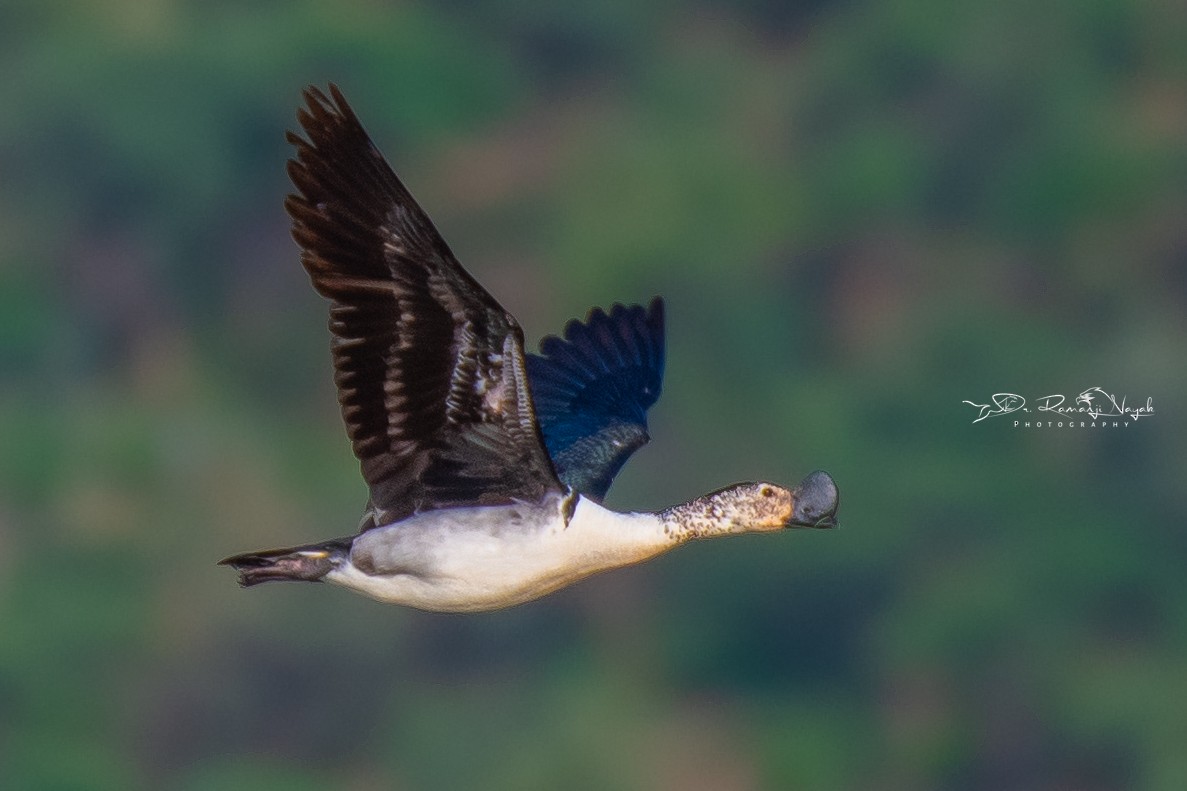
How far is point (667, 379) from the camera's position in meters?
49.7

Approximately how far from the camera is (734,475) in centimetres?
4784

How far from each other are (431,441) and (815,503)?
1476 millimetres

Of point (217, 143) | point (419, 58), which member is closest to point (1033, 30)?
point (419, 58)

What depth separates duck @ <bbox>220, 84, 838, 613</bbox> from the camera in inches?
418

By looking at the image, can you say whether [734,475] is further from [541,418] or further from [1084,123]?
[541,418]

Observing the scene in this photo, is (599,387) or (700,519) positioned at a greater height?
(599,387)

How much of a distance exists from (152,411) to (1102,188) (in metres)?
20.8

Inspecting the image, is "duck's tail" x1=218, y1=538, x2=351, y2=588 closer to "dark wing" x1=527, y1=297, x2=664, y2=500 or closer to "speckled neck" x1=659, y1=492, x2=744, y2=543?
"speckled neck" x1=659, y1=492, x2=744, y2=543

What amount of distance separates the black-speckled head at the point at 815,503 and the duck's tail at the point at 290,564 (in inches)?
68.1

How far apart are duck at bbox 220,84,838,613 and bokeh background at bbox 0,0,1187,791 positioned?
88.3 feet
